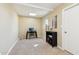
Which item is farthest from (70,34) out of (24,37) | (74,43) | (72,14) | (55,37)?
(24,37)

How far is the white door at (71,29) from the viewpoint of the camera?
329 centimetres

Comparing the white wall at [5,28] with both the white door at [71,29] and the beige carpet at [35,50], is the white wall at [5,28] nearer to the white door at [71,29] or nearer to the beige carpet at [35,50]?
the beige carpet at [35,50]

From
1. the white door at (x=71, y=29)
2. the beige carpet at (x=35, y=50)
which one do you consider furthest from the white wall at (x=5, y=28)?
the white door at (x=71, y=29)

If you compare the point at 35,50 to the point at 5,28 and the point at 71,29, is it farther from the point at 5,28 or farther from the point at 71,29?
the point at 71,29

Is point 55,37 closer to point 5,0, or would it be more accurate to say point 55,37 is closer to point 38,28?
point 5,0

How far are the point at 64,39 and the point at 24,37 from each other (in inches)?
200

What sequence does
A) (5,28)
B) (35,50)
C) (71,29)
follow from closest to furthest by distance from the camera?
(5,28)
(71,29)
(35,50)

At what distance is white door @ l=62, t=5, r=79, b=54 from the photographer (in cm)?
329

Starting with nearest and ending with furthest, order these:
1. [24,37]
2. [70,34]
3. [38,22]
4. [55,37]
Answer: [70,34]
[55,37]
[24,37]
[38,22]

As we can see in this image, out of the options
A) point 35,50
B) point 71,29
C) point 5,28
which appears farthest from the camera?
point 35,50

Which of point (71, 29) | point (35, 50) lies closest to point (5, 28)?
point (35, 50)

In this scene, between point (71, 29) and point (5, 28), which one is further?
point (71, 29)

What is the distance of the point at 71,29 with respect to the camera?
361cm

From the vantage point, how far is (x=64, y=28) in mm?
4148
